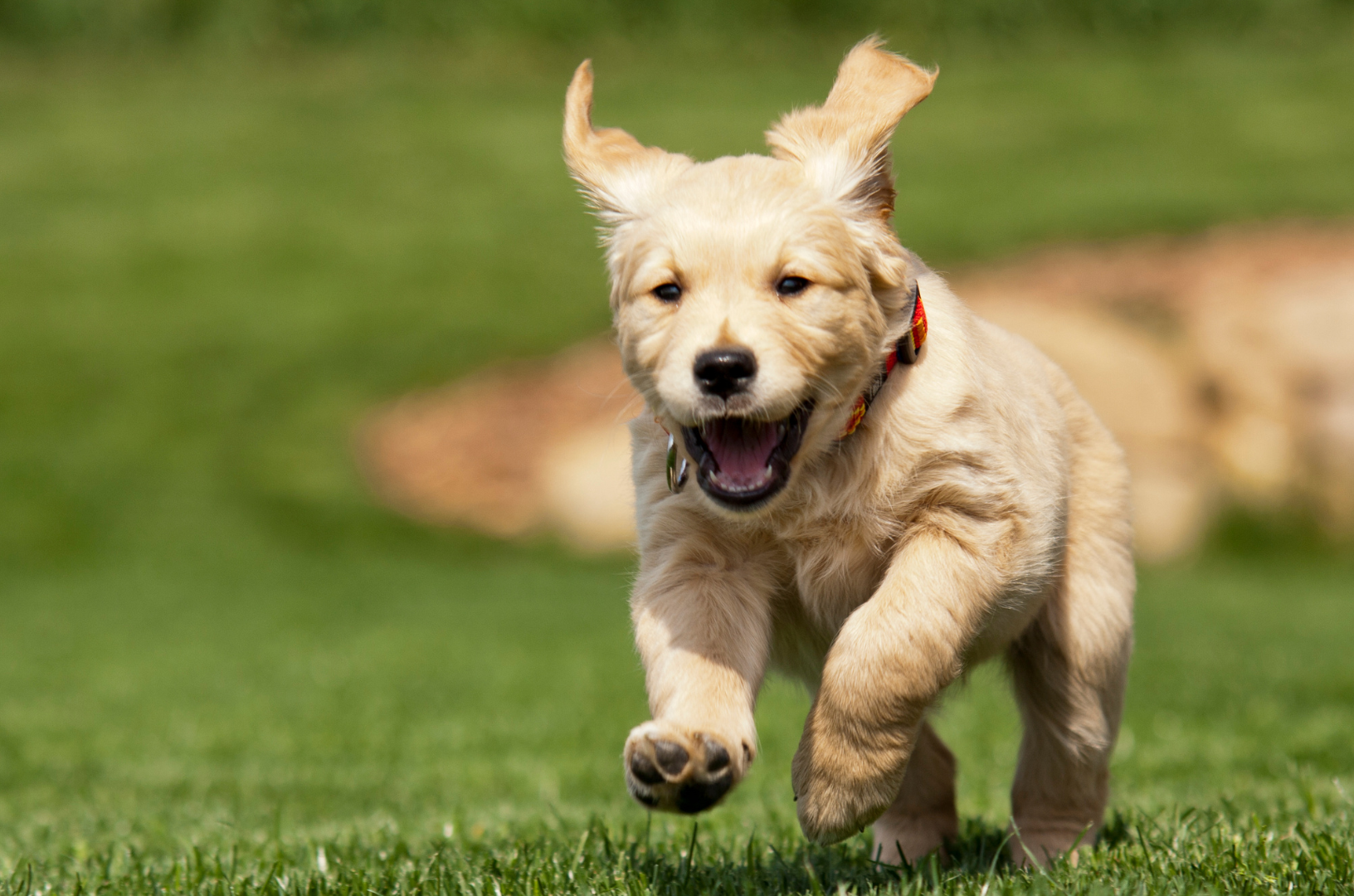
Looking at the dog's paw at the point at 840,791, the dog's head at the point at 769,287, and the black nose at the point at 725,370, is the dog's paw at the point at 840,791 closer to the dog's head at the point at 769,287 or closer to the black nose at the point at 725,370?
the dog's head at the point at 769,287

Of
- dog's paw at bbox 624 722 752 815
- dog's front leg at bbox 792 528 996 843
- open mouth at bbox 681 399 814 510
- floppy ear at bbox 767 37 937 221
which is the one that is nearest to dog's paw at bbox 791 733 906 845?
dog's front leg at bbox 792 528 996 843

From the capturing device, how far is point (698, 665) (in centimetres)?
Answer: 311

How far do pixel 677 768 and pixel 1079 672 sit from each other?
1.46 m

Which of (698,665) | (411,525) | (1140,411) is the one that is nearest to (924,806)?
(698,665)

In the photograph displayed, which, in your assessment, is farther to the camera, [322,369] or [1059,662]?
[322,369]

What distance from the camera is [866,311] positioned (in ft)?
10.5

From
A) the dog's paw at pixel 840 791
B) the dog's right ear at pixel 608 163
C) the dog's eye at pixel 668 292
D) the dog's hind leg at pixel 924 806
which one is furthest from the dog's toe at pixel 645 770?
the dog's hind leg at pixel 924 806

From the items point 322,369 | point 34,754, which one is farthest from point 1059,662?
point 322,369

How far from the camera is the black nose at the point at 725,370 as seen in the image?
2.95 meters

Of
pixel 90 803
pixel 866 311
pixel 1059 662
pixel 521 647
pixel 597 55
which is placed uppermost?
pixel 597 55

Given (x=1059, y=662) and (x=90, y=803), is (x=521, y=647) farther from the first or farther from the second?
(x=1059, y=662)

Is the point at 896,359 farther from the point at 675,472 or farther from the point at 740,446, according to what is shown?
the point at 675,472

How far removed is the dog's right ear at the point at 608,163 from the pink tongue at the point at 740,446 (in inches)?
23.7

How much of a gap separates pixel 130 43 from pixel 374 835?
938 inches
